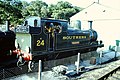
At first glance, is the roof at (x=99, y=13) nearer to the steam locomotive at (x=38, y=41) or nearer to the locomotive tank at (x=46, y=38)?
the locomotive tank at (x=46, y=38)

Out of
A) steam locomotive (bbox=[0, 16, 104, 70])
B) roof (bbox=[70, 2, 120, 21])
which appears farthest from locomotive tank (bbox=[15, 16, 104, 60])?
roof (bbox=[70, 2, 120, 21])

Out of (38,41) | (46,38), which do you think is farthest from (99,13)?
(38,41)

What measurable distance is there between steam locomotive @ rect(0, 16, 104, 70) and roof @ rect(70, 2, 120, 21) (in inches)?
511

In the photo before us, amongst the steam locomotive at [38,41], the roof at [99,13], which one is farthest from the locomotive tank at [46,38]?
the roof at [99,13]

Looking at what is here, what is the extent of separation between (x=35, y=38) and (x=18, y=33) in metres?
1.51

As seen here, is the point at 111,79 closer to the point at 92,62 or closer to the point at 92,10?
the point at 92,62

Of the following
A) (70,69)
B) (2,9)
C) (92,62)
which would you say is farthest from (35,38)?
(2,9)

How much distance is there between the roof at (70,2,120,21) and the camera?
2210 cm

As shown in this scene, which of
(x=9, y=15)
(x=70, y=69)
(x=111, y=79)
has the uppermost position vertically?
(x=9, y=15)

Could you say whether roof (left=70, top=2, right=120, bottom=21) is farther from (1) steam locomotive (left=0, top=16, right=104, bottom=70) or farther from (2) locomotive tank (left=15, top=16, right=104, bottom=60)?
(1) steam locomotive (left=0, top=16, right=104, bottom=70)

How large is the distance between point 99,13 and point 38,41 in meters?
17.3

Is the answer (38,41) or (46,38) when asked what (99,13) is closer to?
(46,38)

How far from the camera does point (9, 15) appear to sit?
73.6 feet

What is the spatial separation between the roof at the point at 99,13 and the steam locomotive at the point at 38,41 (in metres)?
13.0
